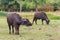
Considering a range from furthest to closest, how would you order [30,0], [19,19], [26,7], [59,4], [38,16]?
1. [59,4]
2. [26,7]
3. [30,0]
4. [38,16]
5. [19,19]

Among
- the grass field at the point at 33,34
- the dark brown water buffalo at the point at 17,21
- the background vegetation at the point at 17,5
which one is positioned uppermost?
the dark brown water buffalo at the point at 17,21

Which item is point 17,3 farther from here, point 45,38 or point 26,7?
point 45,38

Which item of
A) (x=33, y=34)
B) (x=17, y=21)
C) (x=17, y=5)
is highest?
(x=17, y=21)

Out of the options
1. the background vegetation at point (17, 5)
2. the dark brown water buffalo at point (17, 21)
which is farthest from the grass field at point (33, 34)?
the background vegetation at point (17, 5)

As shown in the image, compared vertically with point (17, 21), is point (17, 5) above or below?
below

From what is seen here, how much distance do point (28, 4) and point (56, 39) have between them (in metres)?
38.0

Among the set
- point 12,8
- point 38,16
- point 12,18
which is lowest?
point 12,8

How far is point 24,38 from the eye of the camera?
14.1 meters

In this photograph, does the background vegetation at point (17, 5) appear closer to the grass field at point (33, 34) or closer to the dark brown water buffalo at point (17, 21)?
the grass field at point (33, 34)

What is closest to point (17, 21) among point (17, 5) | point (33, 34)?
point (33, 34)

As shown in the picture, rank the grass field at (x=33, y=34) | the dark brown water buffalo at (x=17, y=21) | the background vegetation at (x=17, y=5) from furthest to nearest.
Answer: the background vegetation at (x=17, y=5) → the dark brown water buffalo at (x=17, y=21) → the grass field at (x=33, y=34)

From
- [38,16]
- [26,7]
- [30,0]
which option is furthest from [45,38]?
[26,7]

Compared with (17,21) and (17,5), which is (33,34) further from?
(17,5)

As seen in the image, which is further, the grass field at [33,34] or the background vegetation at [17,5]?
the background vegetation at [17,5]
